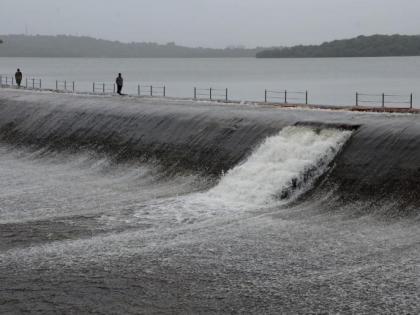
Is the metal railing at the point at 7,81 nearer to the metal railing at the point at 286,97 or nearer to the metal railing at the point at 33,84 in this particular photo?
the metal railing at the point at 286,97

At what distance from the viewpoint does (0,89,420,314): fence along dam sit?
1328 centimetres

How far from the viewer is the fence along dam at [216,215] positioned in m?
13.3

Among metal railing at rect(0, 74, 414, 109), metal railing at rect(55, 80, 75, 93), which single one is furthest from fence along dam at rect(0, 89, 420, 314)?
metal railing at rect(55, 80, 75, 93)

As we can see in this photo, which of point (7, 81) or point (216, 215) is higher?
point (7, 81)

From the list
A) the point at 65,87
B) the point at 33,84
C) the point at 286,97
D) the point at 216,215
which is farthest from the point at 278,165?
the point at 33,84

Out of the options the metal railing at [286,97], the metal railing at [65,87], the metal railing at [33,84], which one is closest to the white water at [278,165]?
the metal railing at [286,97]

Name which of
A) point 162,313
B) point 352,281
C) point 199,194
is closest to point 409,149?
point 199,194

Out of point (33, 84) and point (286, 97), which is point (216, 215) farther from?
point (33, 84)

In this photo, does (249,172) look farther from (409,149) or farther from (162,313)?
(162,313)

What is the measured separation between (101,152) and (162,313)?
1954 centimetres

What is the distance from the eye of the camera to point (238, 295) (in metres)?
13.1

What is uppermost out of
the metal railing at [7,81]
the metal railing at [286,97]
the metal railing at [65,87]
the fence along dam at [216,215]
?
the metal railing at [7,81]

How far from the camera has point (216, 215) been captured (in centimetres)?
1964

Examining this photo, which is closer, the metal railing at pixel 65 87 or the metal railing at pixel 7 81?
the metal railing at pixel 65 87
